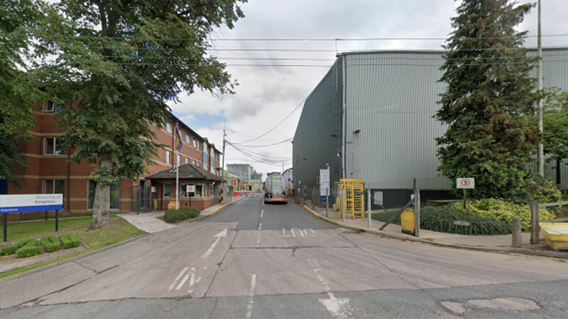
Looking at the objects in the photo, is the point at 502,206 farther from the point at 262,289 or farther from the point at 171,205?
the point at 171,205

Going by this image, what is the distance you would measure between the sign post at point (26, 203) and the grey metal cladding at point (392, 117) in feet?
63.2

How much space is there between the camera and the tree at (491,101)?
37.4ft

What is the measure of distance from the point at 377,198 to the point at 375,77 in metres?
10.7

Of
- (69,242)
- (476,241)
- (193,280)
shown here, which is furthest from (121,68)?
(476,241)

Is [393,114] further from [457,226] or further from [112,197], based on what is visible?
[112,197]

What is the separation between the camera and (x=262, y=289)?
4.85m

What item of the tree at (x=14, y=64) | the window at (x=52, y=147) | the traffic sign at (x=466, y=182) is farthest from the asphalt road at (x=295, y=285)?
the window at (x=52, y=147)

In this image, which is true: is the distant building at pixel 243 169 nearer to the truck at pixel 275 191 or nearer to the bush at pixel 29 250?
the truck at pixel 275 191

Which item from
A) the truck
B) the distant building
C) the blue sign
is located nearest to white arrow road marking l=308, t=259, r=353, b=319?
the blue sign

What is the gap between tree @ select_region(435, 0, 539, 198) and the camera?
37.4ft

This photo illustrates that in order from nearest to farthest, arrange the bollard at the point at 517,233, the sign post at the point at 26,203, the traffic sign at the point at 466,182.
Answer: the bollard at the point at 517,233
the sign post at the point at 26,203
the traffic sign at the point at 466,182

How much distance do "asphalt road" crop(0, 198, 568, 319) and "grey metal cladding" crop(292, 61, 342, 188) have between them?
16.2m

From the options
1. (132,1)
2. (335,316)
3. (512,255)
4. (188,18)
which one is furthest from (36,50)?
(512,255)

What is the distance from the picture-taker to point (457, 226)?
33.3ft
